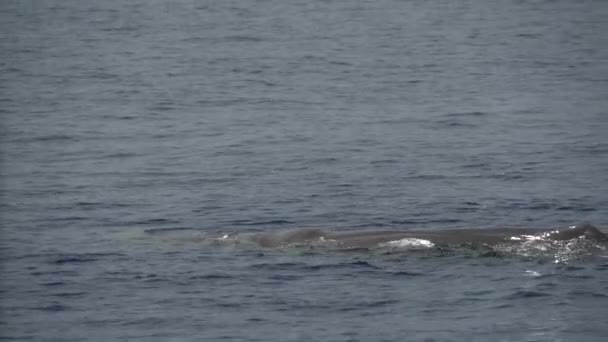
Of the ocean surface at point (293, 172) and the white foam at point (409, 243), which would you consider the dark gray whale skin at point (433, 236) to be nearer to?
the white foam at point (409, 243)

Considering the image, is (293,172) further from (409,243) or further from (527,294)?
(527,294)

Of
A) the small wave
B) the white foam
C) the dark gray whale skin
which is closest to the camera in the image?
the small wave

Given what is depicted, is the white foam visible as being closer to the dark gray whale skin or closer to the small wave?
the dark gray whale skin

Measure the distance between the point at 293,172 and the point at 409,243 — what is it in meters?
8.74

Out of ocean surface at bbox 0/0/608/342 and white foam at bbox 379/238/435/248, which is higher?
white foam at bbox 379/238/435/248

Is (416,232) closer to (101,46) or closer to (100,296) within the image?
(100,296)

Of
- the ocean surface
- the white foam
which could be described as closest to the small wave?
the ocean surface

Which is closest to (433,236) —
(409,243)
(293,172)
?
(409,243)

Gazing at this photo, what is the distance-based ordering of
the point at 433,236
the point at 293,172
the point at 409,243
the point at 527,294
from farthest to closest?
the point at 293,172, the point at 433,236, the point at 409,243, the point at 527,294

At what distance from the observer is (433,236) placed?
24.5 meters

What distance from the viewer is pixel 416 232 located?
2484cm

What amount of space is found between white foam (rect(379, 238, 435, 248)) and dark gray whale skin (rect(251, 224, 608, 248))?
0.31 feet

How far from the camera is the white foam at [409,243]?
24156 mm

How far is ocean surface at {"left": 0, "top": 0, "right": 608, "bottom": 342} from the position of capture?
21266 millimetres
